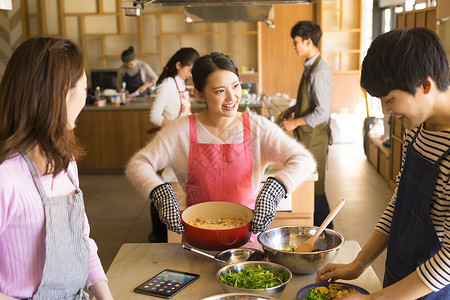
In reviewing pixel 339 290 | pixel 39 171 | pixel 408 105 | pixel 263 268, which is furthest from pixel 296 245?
pixel 39 171

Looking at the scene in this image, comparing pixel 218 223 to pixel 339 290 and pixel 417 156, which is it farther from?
pixel 417 156

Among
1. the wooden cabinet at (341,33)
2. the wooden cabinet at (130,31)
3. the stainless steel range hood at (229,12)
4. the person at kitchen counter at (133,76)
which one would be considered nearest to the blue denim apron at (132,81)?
the person at kitchen counter at (133,76)

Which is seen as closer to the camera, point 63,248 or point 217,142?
point 63,248

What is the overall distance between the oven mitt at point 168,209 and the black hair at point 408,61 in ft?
2.86

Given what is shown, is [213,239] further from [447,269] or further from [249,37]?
[249,37]

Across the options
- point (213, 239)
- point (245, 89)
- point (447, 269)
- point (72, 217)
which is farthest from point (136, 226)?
point (447, 269)

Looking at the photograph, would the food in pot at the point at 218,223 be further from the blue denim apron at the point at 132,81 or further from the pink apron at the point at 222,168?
the blue denim apron at the point at 132,81

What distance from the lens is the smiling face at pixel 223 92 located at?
2.09 meters

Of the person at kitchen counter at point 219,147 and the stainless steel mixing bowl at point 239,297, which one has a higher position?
the person at kitchen counter at point 219,147

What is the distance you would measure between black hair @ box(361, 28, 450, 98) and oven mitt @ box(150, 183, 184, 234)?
2.86 ft

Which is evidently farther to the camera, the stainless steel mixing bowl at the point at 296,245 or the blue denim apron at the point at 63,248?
the stainless steel mixing bowl at the point at 296,245

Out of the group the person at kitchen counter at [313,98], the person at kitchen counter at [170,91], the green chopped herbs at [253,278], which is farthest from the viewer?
the person at kitchen counter at [313,98]

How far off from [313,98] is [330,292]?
2.98 m

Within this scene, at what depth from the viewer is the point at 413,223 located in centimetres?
142
